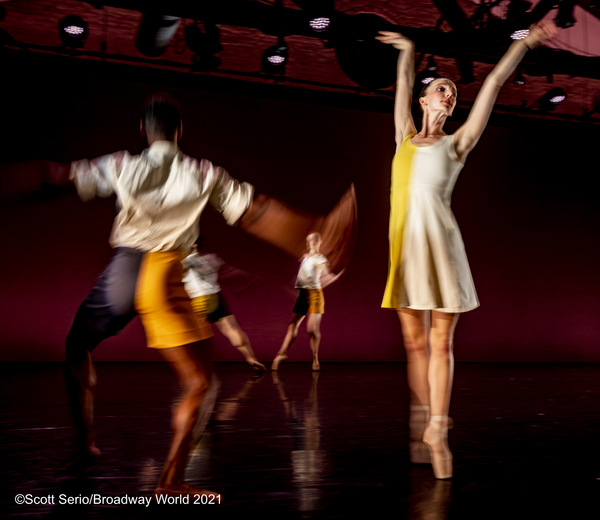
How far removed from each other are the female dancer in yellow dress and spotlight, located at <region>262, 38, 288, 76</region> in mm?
5992

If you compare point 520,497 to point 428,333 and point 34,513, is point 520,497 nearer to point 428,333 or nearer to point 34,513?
point 428,333

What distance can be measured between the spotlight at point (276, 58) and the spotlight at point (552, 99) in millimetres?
3983

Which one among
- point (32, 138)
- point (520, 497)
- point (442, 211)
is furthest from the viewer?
point (32, 138)

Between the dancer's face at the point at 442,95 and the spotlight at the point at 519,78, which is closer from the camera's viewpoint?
the dancer's face at the point at 442,95

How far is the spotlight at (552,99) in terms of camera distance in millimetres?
9180

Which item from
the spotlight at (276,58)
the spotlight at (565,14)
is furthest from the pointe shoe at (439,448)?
the spotlight at (565,14)

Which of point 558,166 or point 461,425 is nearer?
point 461,425

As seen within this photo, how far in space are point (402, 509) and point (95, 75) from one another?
7643 mm

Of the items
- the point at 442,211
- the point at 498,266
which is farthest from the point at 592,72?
the point at 442,211

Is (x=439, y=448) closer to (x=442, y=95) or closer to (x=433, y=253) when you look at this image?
(x=433, y=253)

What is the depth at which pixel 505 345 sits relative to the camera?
384 inches

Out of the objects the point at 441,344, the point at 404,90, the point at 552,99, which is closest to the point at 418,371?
the point at 441,344

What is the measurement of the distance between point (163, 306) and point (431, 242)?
3.39 feet

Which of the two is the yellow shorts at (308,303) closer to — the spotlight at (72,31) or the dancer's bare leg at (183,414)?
the spotlight at (72,31)
